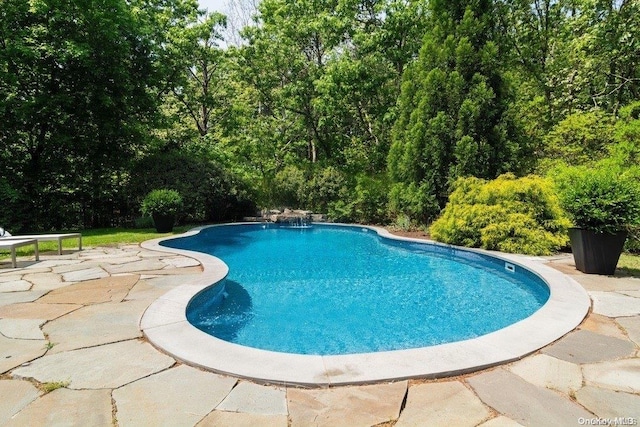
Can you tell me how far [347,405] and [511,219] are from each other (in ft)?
21.6

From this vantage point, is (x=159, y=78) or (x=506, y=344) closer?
(x=506, y=344)

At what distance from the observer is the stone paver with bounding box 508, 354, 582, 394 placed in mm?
2227

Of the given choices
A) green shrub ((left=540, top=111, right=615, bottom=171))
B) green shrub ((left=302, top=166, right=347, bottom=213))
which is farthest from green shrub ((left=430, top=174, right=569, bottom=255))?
green shrub ((left=302, top=166, right=347, bottom=213))

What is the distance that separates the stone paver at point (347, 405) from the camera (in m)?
1.90

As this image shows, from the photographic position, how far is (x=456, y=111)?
32.6 feet

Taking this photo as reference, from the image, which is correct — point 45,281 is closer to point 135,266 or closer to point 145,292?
point 135,266

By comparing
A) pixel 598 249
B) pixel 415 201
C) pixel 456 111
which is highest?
pixel 456 111

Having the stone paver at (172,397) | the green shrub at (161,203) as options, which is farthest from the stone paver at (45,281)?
the green shrub at (161,203)

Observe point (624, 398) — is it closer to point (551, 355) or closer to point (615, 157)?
point (551, 355)

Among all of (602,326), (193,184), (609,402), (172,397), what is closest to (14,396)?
(172,397)

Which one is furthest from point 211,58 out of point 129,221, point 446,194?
point 446,194

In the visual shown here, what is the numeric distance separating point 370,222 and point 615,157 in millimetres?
7992

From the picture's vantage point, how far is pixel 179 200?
35.3ft

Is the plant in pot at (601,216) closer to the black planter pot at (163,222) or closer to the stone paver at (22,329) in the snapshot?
the stone paver at (22,329)
